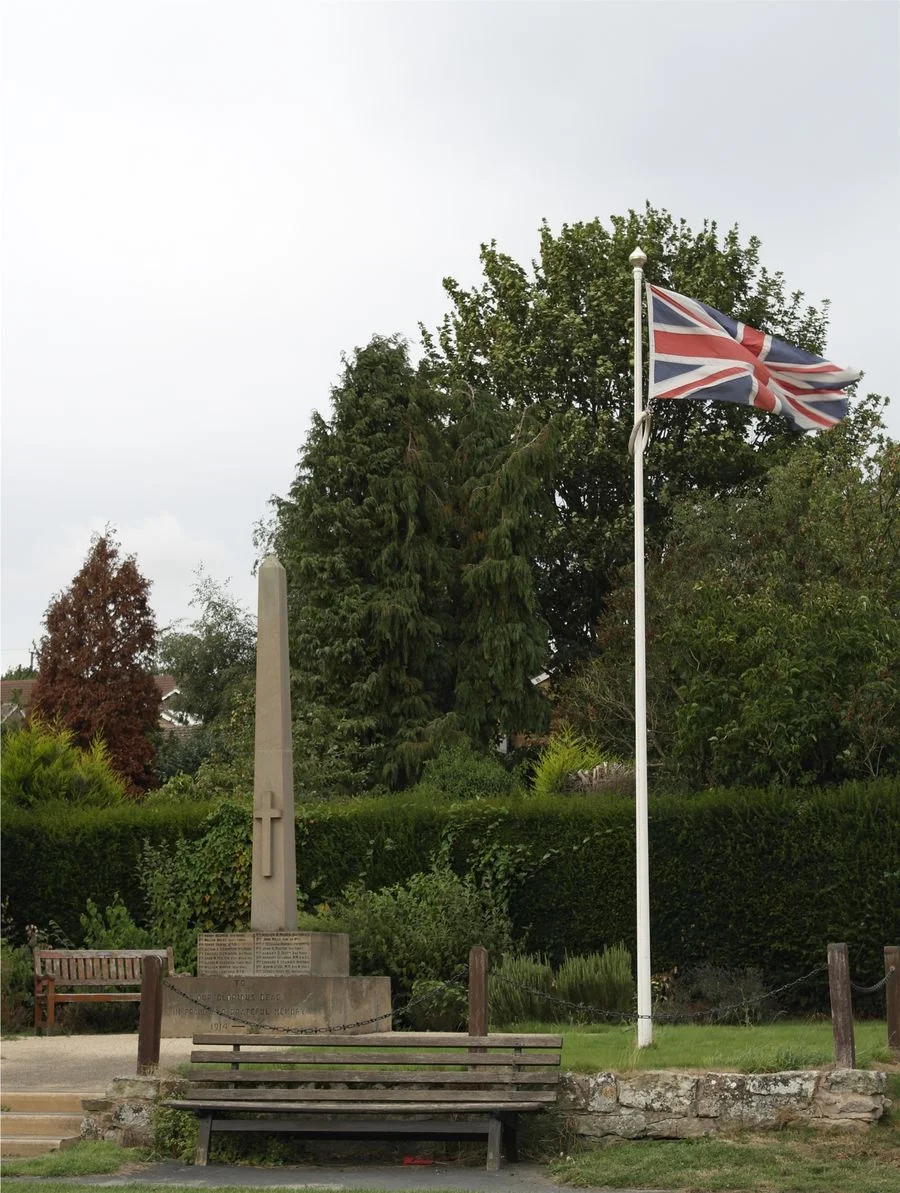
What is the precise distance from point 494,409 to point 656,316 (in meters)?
18.9

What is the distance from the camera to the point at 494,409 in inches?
1371

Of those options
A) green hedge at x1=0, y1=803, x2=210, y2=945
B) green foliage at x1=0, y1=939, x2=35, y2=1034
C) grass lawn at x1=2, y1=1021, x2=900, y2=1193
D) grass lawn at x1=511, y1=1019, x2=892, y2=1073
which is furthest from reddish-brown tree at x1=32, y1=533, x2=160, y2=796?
grass lawn at x1=2, y1=1021, x2=900, y2=1193

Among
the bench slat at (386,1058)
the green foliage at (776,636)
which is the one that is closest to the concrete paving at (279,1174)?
the bench slat at (386,1058)

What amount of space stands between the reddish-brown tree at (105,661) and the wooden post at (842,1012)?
3377 cm

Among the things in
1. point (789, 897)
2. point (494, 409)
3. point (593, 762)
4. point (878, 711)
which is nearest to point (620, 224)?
point (494, 409)

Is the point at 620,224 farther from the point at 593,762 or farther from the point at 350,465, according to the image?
the point at 593,762

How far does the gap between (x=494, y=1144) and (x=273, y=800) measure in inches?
264

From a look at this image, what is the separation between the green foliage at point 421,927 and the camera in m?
18.8

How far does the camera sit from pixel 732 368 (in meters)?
15.8

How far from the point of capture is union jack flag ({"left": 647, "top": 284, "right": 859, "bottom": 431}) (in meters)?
15.7

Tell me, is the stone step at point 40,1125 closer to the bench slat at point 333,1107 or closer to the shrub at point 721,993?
the bench slat at point 333,1107

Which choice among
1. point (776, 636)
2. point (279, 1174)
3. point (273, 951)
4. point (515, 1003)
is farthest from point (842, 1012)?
point (776, 636)

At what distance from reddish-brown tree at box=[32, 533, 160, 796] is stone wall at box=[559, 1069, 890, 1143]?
33160mm

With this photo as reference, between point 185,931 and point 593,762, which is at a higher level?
point 593,762
